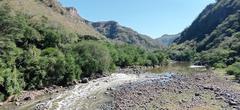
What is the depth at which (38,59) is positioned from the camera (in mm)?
89375

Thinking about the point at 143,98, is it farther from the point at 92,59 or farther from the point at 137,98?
the point at 92,59

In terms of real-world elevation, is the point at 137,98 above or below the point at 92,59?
below

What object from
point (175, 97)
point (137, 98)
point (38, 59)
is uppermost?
point (38, 59)

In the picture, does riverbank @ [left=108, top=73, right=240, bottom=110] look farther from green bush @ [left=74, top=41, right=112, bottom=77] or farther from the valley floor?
green bush @ [left=74, top=41, right=112, bottom=77]

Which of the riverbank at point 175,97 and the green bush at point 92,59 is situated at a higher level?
the green bush at point 92,59

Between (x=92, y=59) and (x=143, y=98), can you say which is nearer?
(x=143, y=98)

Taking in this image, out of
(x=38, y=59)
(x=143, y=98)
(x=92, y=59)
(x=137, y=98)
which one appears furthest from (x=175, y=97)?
(x=92, y=59)

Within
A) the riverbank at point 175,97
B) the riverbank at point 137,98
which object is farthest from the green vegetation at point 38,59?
the riverbank at point 175,97

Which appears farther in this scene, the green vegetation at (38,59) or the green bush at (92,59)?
the green bush at (92,59)

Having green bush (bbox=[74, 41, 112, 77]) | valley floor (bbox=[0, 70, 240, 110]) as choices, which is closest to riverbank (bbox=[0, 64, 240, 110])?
valley floor (bbox=[0, 70, 240, 110])

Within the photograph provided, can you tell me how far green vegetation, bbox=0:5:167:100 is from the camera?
79.3 metres

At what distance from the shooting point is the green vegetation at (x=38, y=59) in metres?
79.3

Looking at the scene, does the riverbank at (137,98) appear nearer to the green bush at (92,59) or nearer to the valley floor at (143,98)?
the valley floor at (143,98)

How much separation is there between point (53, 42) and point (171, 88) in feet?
182
